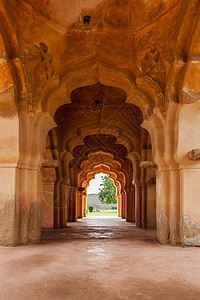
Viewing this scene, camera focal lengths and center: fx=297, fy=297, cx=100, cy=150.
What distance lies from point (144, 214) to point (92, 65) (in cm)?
637

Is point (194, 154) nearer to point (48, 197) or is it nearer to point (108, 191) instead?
point (48, 197)

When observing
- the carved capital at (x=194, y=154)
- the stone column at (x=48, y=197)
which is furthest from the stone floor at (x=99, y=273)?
the stone column at (x=48, y=197)

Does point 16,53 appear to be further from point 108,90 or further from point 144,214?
point 144,214

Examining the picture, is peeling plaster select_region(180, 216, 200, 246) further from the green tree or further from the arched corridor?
the green tree

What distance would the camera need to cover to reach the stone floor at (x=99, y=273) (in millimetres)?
3131

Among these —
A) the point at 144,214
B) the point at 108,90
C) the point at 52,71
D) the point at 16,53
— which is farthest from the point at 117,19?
the point at 144,214

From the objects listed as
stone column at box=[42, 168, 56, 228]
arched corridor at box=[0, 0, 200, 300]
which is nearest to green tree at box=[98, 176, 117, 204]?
stone column at box=[42, 168, 56, 228]

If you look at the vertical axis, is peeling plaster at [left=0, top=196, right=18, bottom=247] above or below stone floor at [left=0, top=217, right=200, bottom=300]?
above

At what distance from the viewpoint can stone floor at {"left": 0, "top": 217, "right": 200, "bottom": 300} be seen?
313cm

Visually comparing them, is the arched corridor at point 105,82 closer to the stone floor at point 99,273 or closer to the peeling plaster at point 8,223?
the peeling plaster at point 8,223

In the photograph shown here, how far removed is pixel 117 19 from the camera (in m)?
6.88

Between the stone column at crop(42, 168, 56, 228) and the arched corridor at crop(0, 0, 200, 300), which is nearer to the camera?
the arched corridor at crop(0, 0, 200, 300)

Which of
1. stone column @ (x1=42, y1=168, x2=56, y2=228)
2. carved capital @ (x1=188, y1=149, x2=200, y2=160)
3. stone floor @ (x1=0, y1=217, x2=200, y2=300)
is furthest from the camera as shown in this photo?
stone column @ (x1=42, y1=168, x2=56, y2=228)

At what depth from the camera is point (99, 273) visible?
156 inches
